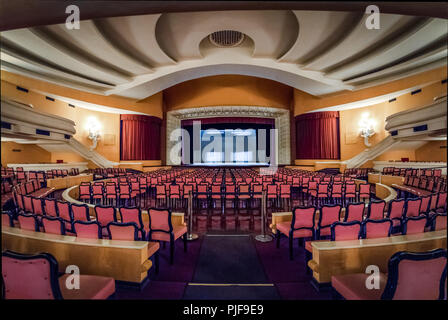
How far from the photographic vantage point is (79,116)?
14.4 metres

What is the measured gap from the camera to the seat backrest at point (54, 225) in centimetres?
235

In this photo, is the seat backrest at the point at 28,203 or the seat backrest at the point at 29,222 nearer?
the seat backrest at the point at 29,222

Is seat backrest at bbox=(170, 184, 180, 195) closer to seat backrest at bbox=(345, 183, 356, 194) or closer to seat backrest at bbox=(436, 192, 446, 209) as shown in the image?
seat backrest at bbox=(345, 183, 356, 194)

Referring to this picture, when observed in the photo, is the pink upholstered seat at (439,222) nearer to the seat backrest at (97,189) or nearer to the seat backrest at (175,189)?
the seat backrest at (175,189)

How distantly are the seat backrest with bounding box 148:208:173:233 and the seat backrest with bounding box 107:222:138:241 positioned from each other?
57cm

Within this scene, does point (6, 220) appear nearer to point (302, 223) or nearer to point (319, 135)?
point (302, 223)

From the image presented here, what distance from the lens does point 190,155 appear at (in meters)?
20.1

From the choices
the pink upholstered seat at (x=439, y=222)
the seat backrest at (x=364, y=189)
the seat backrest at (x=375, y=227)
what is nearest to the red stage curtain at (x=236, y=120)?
the seat backrest at (x=364, y=189)

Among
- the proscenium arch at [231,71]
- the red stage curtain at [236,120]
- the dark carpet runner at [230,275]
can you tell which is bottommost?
the dark carpet runner at [230,275]

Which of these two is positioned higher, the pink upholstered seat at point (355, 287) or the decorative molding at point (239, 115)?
the decorative molding at point (239, 115)

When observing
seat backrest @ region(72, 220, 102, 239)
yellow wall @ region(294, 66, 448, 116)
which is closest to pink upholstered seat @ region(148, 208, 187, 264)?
seat backrest @ region(72, 220, 102, 239)

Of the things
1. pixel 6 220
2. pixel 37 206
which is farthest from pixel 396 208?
pixel 37 206

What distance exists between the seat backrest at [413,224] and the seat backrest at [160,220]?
9.63 ft

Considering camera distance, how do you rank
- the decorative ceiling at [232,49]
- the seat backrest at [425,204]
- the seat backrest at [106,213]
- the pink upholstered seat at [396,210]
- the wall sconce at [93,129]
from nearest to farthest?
1. the seat backrest at [106,213]
2. the pink upholstered seat at [396,210]
3. the seat backrest at [425,204]
4. the decorative ceiling at [232,49]
5. the wall sconce at [93,129]
